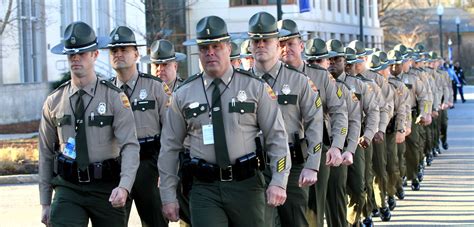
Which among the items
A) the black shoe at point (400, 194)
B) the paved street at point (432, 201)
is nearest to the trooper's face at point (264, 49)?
the paved street at point (432, 201)

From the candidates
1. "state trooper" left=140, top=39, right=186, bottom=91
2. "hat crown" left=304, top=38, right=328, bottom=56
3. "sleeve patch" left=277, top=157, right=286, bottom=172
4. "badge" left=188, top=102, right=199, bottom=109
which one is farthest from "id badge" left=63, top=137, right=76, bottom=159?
"hat crown" left=304, top=38, right=328, bottom=56

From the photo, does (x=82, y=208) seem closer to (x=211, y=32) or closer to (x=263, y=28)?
(x=211, y=32)

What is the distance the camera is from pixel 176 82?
37.1 feet

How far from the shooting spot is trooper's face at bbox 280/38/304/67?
378 inches

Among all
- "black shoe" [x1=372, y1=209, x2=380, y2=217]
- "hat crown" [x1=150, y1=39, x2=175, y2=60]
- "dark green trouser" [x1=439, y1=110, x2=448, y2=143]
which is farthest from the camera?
Result: "dark green trouser" [x1=439, y1=110, x2=448, y2=143]

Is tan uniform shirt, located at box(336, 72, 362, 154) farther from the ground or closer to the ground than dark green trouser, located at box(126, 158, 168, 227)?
farther from the ground

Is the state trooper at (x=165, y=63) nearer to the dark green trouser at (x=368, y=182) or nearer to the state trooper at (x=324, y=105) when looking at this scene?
the state trooper at (x=324, y=105)

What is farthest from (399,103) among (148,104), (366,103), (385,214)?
(148,104)

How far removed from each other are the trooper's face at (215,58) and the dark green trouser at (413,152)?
31.7 ft

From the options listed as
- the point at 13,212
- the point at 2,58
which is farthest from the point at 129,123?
the point at 2,58

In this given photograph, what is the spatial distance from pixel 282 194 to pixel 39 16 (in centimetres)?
2832

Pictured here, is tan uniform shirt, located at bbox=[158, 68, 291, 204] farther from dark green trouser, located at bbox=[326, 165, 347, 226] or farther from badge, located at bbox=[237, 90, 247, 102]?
dark green trouser, located at bbox=[326, 165, 347, 226]

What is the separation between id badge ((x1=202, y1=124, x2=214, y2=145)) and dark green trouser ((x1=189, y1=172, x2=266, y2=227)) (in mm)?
266

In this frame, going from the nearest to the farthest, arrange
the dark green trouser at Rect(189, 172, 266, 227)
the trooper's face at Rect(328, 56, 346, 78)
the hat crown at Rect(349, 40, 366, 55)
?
the dark green trouser at Rect(189, 172, 266, 227), the trooper's face at Rect(328, 56, 346, 78), the hat crown at Rect(349, 40, 366, 55)
